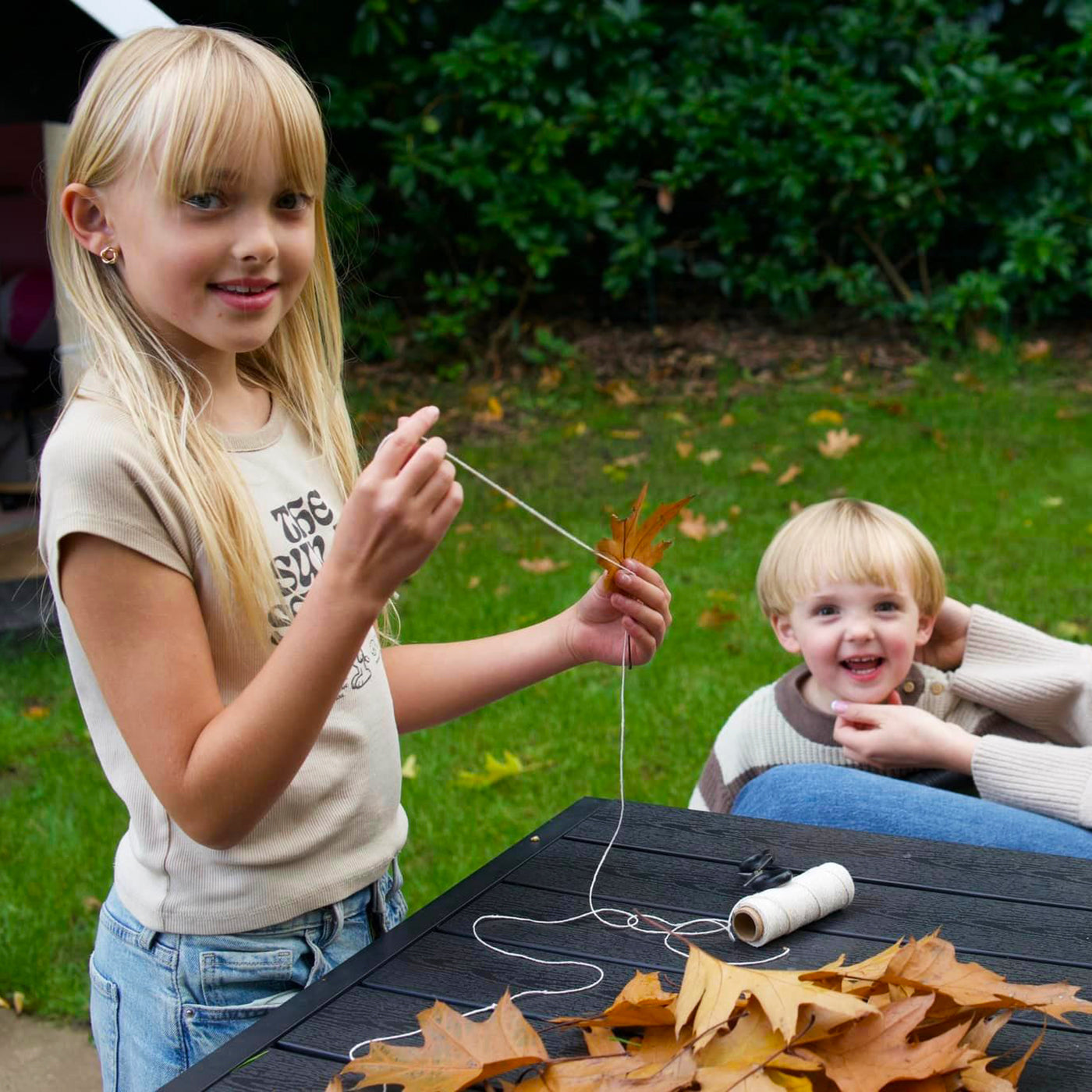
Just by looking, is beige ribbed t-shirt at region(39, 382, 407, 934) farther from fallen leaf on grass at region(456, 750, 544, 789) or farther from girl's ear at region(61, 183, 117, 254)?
fallen leaf on grass at region(456, 750, 544, 789)

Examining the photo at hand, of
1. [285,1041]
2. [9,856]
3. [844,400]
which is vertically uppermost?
[285,1041]

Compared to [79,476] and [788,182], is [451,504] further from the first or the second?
[788,182]

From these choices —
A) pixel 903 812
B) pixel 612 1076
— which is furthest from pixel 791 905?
pixel 903 812

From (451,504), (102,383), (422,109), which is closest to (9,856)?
(102,383)

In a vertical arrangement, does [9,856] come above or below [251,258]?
below

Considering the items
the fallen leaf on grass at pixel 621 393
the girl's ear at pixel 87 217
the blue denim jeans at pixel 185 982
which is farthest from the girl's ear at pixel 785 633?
the fallen leaf on grass at pixel 621 393

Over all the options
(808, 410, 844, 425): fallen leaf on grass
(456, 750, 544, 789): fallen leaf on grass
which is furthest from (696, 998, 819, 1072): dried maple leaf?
(808, 410, 844, 425): fallen leaf on grass

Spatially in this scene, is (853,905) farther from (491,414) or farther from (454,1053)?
(491,414)

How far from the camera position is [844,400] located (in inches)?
269

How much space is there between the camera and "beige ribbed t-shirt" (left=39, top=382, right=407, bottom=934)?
4.88 feet

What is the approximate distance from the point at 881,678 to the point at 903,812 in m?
0.48

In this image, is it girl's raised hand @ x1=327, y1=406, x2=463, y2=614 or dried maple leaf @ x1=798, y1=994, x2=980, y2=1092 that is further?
girl's raised hand @ x1=327, y1=406, x2=463, y2=614

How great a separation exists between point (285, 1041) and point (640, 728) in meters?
2.73

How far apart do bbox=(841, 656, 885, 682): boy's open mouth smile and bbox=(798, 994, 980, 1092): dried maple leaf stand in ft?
4.26
